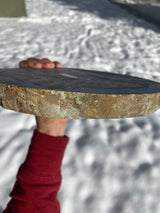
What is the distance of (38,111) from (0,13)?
172 inches

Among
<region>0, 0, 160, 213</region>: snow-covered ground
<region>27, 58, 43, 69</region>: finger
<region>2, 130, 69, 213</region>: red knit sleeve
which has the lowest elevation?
<region>0, 0, 160, 213</region>: snow-covered ground

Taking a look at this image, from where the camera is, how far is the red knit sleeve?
846 mm

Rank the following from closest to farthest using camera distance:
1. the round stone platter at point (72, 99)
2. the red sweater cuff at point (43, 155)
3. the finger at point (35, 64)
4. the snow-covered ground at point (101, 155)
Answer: the round stone platter at point (72, 99) < the red sweater cuff at point (43, 155) < the snow-covered ground at point (101, 155) < the finger at point (35, 64)

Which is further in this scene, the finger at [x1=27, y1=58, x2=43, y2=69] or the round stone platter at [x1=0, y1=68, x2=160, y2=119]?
the finger at [x1=27, y1=58, x2=43, y2=69]

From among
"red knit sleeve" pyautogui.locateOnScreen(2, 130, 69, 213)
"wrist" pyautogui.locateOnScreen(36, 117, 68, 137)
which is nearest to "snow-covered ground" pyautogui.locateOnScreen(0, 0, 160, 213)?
"red knit sleeve" pyautogui.locateOnScreen(2, 130, 69, 213)

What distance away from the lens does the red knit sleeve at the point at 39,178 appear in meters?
0.85

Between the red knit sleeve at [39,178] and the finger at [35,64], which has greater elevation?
the finger at [35,64]

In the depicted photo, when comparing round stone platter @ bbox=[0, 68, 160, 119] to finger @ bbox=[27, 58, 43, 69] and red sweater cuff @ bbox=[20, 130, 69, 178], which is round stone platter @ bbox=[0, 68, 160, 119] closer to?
red sweater cuff @ bbox=[20, 130, 69, 178]

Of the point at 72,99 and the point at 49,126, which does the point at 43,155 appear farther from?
the point at 72,99

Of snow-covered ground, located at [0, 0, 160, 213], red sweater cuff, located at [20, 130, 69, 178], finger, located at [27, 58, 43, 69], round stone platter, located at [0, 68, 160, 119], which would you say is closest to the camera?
round stone platter, located at [0, 68, 160, 119]

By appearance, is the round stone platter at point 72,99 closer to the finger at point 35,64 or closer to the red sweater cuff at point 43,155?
the red sweater cuff at point 43,155

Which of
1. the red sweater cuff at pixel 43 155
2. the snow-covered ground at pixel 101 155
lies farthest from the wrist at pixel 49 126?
the snow-covered ground at pixel 101 155

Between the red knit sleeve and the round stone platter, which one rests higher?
the round stone platter

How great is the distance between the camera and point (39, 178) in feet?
2.81
